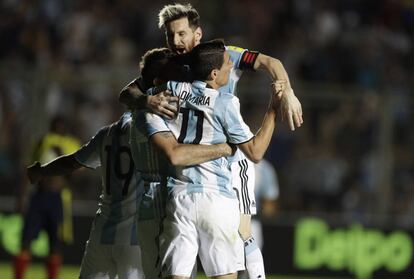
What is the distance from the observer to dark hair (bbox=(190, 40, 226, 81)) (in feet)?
21.6

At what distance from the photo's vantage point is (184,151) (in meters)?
6.40

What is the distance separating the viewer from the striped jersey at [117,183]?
7461mm

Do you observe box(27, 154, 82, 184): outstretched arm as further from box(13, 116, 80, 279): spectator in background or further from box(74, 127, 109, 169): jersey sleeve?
box(13, 116, 80, 279): spectator in background

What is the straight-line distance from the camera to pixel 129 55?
1570cm

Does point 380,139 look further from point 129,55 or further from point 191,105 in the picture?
point 191,105

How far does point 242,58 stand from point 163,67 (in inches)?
27.7

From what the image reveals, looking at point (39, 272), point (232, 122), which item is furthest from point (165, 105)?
point (39, 272)

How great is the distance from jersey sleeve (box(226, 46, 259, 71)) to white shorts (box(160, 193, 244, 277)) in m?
1.18

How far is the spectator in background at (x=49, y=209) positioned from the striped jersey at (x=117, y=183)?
369 cm

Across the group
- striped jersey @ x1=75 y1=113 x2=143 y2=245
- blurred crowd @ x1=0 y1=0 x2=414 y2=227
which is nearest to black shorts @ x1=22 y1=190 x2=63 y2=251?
blurred crowd @ x1=0 y1=0 x2=414 y2=227

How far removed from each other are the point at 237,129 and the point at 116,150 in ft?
4.13

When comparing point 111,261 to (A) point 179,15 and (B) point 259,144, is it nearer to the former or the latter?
(B) point 259,144

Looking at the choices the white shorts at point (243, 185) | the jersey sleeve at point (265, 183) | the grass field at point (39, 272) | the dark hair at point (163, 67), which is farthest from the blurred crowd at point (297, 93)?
the dark hair at point (163, 67)

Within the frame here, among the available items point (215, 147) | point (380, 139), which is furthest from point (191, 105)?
point (380, 139)
